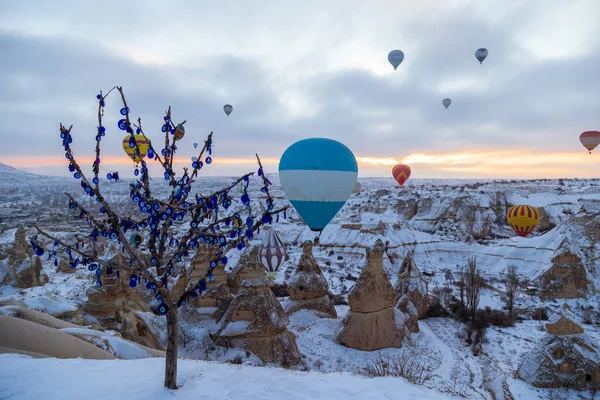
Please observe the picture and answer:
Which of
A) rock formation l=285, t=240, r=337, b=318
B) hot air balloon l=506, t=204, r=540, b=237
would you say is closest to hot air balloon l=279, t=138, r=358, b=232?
rock formation l=285, t=240, r=337, b=318

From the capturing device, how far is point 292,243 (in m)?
46.5

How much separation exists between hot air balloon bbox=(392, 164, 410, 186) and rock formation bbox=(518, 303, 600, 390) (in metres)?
34.9

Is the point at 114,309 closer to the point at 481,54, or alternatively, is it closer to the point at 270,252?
the point at 270,252

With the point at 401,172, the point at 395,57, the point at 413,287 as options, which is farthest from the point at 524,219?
the point at 401,172

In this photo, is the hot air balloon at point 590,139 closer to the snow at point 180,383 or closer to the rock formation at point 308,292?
the rock formation at point 308,292

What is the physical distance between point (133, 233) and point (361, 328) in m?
10.7

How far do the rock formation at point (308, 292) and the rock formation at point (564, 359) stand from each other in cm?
752

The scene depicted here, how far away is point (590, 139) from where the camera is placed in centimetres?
3238

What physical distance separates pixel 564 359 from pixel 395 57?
2014cm

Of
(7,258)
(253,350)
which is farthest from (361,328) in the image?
(7,258)

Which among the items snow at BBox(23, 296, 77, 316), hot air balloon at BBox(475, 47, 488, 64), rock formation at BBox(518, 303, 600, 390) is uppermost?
hot air balloon at BBox(475, 47, 488, 64)

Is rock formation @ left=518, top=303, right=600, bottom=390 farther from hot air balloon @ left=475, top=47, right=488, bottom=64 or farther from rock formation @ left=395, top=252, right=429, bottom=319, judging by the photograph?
hot air balloon @ left=475, top=47, right=488, bottom=64

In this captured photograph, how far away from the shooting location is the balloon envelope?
1295 cm

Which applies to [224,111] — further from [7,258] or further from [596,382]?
[596,382]
